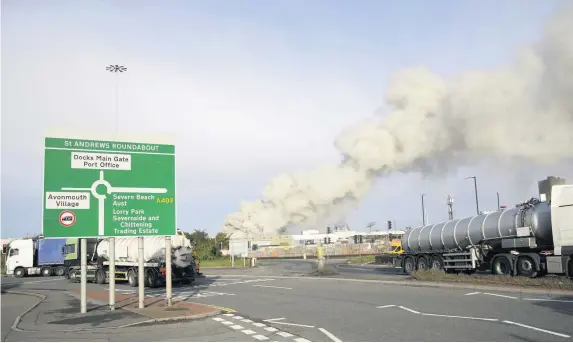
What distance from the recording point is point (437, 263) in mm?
26281

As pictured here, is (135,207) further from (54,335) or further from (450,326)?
(450,326)

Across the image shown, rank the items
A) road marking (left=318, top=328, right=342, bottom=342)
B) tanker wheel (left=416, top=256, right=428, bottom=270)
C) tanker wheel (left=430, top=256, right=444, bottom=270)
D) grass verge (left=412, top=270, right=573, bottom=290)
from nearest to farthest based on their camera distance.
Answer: road marking (left=318, top=328, right=342, bottom=342)
grass verge (left=412, top=270, right=573, bottom=290)
tanker wheel (left=430, top=256, right=444, bottom=270)
tanker wheel (left=416, top=256, right=428, bottom=270)

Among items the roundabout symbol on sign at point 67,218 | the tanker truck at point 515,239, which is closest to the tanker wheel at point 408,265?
the tanker truck at point 515,239

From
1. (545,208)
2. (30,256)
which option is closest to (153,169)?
(545,208)

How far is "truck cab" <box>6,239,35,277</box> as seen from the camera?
1789 inches

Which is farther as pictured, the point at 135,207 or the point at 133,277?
the point at 133,277

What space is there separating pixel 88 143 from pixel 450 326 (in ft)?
36.8

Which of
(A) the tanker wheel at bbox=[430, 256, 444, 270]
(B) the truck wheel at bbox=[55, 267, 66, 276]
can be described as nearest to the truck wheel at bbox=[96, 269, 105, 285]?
(B) the truck wheel at bbox=[55, 267, 66, 276]

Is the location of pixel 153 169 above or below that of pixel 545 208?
above

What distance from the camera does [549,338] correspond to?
8.99 m

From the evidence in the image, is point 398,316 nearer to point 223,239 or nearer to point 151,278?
point 151,278

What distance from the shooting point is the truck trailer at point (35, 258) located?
4547 cm

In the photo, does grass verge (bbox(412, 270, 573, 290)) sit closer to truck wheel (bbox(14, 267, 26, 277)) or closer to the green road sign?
the green road sign

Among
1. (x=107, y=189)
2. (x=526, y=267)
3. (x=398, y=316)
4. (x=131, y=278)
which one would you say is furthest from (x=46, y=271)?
(x=398, y=316)
